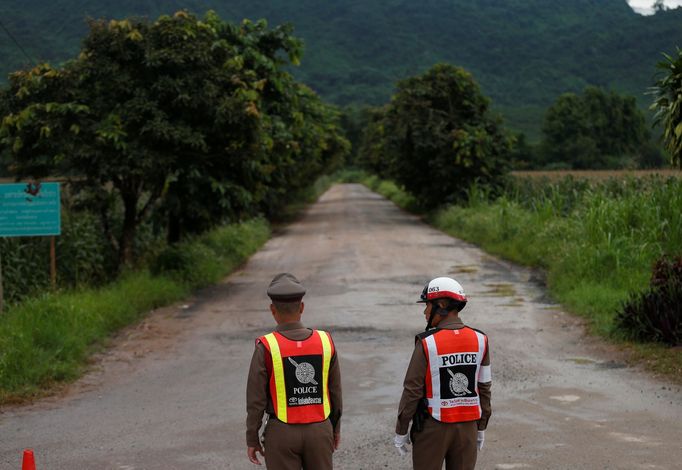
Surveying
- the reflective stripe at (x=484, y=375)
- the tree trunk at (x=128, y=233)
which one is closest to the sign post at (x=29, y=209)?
the tree trunk at (x=128, y=233)

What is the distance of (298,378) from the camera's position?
4336mm

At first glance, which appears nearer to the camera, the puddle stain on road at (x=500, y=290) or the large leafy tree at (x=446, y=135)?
the puddle stain on road at (x=500, y=290)

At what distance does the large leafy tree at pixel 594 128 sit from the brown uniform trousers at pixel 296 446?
8544 centimetres

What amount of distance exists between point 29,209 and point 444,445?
10.1 m

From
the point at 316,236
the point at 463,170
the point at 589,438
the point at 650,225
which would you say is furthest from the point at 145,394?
the point at 463,170

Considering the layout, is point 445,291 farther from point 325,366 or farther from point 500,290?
point 500,290

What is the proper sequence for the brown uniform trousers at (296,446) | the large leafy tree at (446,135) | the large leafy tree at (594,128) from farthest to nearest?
1. the large leafy tree at (594,128)
2. the large leafy tree at (446,135)
3. the brown uniform trousers at (296,446)

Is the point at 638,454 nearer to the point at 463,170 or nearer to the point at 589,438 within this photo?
the point at 589,438

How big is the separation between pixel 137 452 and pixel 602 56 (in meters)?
180

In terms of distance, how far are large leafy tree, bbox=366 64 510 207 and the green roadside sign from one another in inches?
912

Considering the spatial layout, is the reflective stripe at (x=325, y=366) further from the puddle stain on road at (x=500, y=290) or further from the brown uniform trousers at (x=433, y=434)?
the puddle stain on road at (x=500, y=290)

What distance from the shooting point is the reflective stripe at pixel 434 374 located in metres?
4.50

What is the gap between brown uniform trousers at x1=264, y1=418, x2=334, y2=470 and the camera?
14.1ft

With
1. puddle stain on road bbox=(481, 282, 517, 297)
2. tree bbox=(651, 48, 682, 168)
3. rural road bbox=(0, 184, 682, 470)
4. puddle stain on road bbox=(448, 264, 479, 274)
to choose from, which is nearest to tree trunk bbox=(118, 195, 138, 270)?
rural road bbox=(0, 184, 682, 470)
